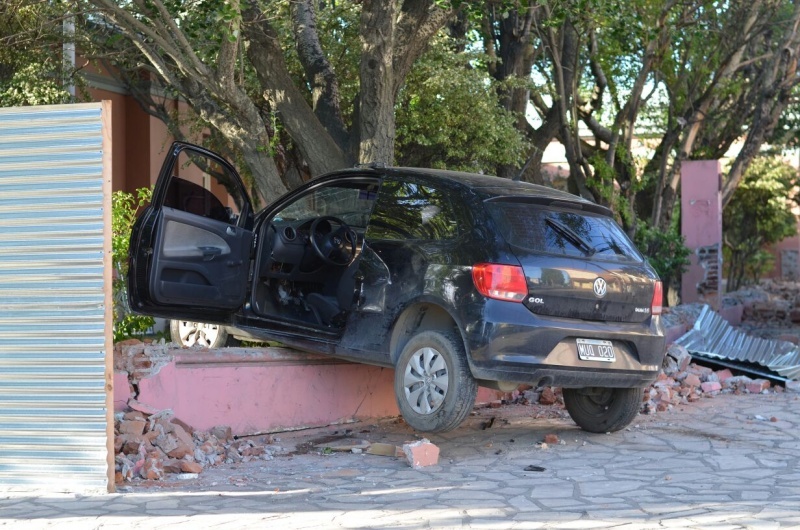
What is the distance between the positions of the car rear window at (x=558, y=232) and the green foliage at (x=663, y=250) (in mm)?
9132

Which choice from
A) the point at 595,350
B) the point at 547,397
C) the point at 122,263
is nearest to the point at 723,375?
the point at 547,397

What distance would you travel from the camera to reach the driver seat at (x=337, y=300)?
25.8ft

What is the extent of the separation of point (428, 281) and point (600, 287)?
1.17 meters

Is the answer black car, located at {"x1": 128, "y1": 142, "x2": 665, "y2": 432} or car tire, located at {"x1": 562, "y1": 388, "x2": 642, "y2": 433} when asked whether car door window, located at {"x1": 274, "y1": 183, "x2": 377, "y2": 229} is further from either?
car tire, located at {"x1": 562, "y1": 388, "x2": 642, "y2": 433}

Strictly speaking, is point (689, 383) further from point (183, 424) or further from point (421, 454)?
point (183, 424)

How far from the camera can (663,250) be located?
54.6 ft

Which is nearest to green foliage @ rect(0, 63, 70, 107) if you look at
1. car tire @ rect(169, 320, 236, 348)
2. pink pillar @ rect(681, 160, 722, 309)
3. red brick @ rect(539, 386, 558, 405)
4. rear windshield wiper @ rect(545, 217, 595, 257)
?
car tire @ rect(169, 320, 236, 348)

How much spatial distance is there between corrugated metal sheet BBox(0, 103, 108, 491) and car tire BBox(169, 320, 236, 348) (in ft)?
8.11

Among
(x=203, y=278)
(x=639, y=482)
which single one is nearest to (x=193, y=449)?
(x=203, y=278)

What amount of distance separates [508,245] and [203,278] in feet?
7.76

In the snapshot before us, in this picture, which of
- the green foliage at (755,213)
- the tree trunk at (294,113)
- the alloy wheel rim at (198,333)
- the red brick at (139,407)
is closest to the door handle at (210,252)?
the alloy wheel rim at (198,333)

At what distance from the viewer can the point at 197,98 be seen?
10.4 metres

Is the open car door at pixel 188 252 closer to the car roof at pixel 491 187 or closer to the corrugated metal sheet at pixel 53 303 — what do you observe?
the car roof at pixel 491 187

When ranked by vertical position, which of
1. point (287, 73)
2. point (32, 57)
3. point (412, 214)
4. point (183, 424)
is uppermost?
point (32, 57)
